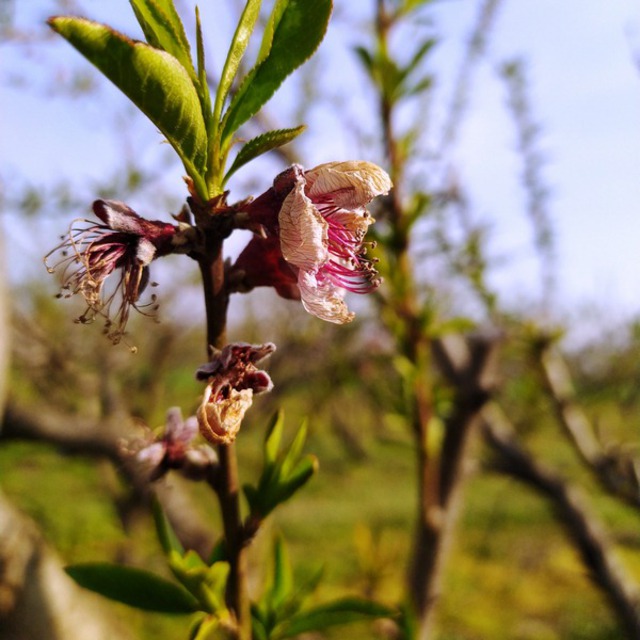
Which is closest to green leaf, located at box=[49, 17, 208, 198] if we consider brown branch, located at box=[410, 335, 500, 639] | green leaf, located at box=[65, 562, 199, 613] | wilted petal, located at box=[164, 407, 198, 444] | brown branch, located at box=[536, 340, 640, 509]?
wilted petal, located at box=[164, 407, 198, 444]

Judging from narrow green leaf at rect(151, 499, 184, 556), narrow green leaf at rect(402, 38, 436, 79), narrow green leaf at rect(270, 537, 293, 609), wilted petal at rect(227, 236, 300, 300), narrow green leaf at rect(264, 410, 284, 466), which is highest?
narrow green leaf at rect(402, 38, 436, 79)

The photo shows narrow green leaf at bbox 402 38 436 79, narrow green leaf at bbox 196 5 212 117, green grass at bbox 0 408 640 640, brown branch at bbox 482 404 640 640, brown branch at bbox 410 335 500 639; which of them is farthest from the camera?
green grass at bbox 0 408 640 640

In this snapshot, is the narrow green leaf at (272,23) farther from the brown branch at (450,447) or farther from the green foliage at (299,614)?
the brown branch at (450,447)

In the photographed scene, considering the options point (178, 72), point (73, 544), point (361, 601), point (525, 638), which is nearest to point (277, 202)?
point (178, 72)

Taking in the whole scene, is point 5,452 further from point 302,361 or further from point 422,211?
point 422,211

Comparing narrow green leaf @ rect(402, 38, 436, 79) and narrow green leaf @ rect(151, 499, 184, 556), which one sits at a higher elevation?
narrow green leaf @ rect(402, 38, 436, 79)

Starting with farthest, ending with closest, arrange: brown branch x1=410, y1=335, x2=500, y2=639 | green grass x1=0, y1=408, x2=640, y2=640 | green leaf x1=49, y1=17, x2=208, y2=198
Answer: green grass x1=0, y1=408, x2=640, y2=640 < brown branch x1=410, y1=335, x2=500, y2=639 < green leaf x1=49, y1=17, x2=208, y2=198

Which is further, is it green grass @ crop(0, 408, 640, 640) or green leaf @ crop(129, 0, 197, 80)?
green grass @ crop(0, 408, 640, 640)

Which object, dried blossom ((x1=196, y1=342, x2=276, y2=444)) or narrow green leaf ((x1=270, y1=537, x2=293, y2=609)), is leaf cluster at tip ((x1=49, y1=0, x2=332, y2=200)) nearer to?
dried blossom ((x1=196, y1=342, x2=276, y2=444))
